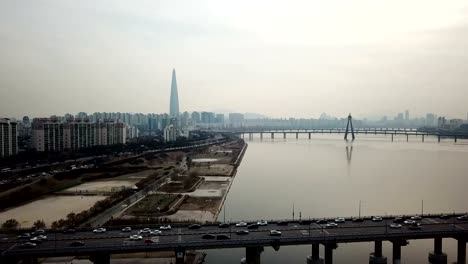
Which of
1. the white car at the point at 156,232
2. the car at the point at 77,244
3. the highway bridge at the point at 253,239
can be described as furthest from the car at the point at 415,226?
the car at the point at 77,244

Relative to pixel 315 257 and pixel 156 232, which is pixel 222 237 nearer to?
pixel 156 232

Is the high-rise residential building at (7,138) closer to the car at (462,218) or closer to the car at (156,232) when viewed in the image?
the car at (156,232)

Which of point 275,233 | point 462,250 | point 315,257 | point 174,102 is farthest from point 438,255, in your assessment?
point 174,102

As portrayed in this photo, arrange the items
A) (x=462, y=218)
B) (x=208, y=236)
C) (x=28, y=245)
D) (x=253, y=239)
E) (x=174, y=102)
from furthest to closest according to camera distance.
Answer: (x=174, y=102), (x=462, y=218), (x=208, y=236), (x=253, y=239), (x=28, y=245)

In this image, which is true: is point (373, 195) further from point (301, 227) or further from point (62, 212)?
point (62, 212)

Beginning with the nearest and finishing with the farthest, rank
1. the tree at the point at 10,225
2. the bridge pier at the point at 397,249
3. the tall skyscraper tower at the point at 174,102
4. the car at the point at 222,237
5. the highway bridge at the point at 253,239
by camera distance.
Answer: the highway bridge at the point at 253,239 → the car at the point at 222,237 → the bridge pier at the point at 397,249 → the tree at the point at 10,225 → the tall skyscraper tower at the point at 174,102

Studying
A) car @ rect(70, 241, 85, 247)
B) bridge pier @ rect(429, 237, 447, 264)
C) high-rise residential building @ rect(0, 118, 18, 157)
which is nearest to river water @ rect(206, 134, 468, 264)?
bridge pier @ rect(429, 237, 447, 264)
